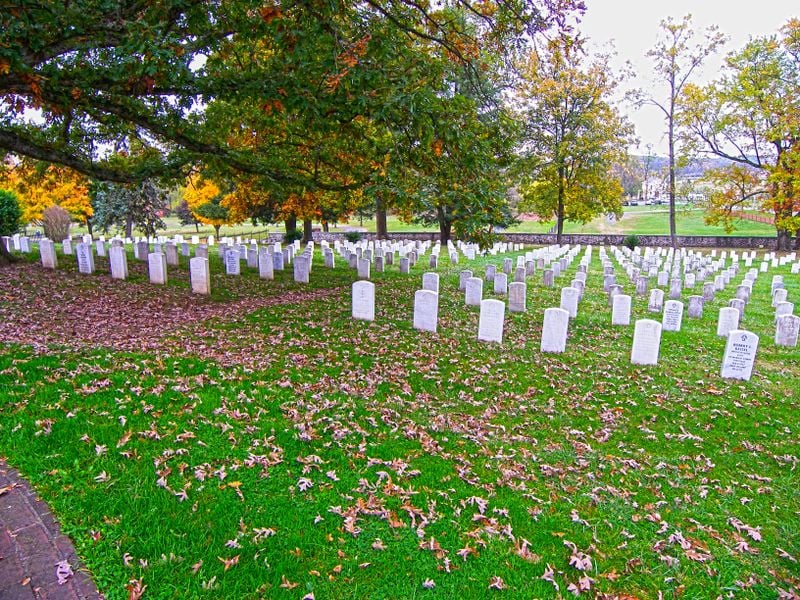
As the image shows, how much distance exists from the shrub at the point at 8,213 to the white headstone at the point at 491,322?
23575 millimetres

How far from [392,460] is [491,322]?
4763mm

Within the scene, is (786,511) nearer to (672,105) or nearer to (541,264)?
(541,264)

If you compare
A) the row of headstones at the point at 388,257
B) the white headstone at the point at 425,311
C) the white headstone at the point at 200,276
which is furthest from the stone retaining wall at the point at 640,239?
the white headstone at the point at 425,311

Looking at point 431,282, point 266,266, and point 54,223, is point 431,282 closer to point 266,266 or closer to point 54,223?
point 266,266

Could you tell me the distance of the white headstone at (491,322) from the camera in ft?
29.6

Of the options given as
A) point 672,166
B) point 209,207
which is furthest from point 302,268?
point 672,166

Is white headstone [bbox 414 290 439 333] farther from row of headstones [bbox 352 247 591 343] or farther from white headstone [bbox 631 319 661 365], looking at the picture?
white headstone [bbox 631 319 661 365]

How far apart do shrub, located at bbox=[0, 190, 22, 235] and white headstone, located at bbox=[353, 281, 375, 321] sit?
2096 cm

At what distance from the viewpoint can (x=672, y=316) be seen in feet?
34.3

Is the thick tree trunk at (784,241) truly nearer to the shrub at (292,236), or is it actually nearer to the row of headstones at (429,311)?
the shrub at (292,236)

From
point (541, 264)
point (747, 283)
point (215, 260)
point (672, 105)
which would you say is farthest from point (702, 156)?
point (215, 260)

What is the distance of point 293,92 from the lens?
8.02 metres

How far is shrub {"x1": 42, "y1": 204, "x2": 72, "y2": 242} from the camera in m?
29.0

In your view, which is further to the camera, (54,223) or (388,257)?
(54,223)
